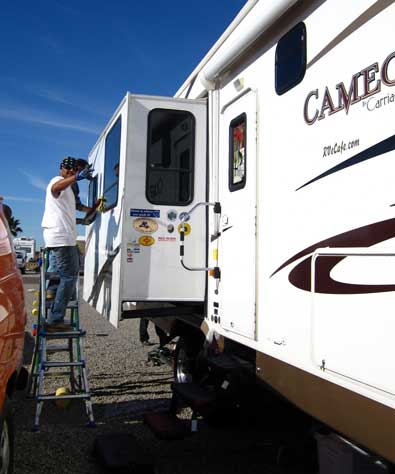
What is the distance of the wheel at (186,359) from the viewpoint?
18.5 ft

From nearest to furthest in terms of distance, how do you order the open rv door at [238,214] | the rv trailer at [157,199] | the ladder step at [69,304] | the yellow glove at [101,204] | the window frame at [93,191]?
1. the open rv door at [238,214]
2. the rv trailer at [157,199]
3. the ladder step at [69,304]
4. the yellow glove at [101,204]
5. the window frame at [93,191]

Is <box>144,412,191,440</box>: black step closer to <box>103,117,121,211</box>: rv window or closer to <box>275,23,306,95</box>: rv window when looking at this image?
<box>103,117,121,211</box>: rv window

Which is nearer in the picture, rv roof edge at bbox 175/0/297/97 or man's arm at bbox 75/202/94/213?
rv roof edge at bbox 175/0/297/97

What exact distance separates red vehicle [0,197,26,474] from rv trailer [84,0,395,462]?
4.02ft

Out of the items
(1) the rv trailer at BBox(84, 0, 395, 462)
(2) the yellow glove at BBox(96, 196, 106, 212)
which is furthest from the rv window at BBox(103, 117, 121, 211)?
(1) the rv trailer at BBox(84, 0, 395, 462)

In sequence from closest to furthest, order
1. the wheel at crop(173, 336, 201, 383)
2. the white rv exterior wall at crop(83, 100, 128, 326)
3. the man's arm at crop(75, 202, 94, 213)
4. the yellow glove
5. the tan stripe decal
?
the tan stripe decal < the white rv exterior wall at crop(83, 100, 128, 326) < the wheel at crop(173, 336, 201, 383) < the yellow glove < the man's arm at crop(75, 202, 94, 213)

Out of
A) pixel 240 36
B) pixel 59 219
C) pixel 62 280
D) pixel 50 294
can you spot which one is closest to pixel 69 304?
pixel 50 294

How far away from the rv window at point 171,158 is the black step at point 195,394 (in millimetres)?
1582

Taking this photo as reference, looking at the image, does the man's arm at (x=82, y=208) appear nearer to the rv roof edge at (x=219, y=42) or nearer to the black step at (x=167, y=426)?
the rv roof edge at (x=219, y=42)

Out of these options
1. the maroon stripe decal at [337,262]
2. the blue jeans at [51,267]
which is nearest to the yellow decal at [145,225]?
the blue jeans at [51,267]

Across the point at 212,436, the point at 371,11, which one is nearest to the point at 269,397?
the point at 212,436

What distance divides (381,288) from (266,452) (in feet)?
8.22

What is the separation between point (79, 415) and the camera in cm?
533

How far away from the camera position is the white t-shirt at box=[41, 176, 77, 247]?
17.4 feet
